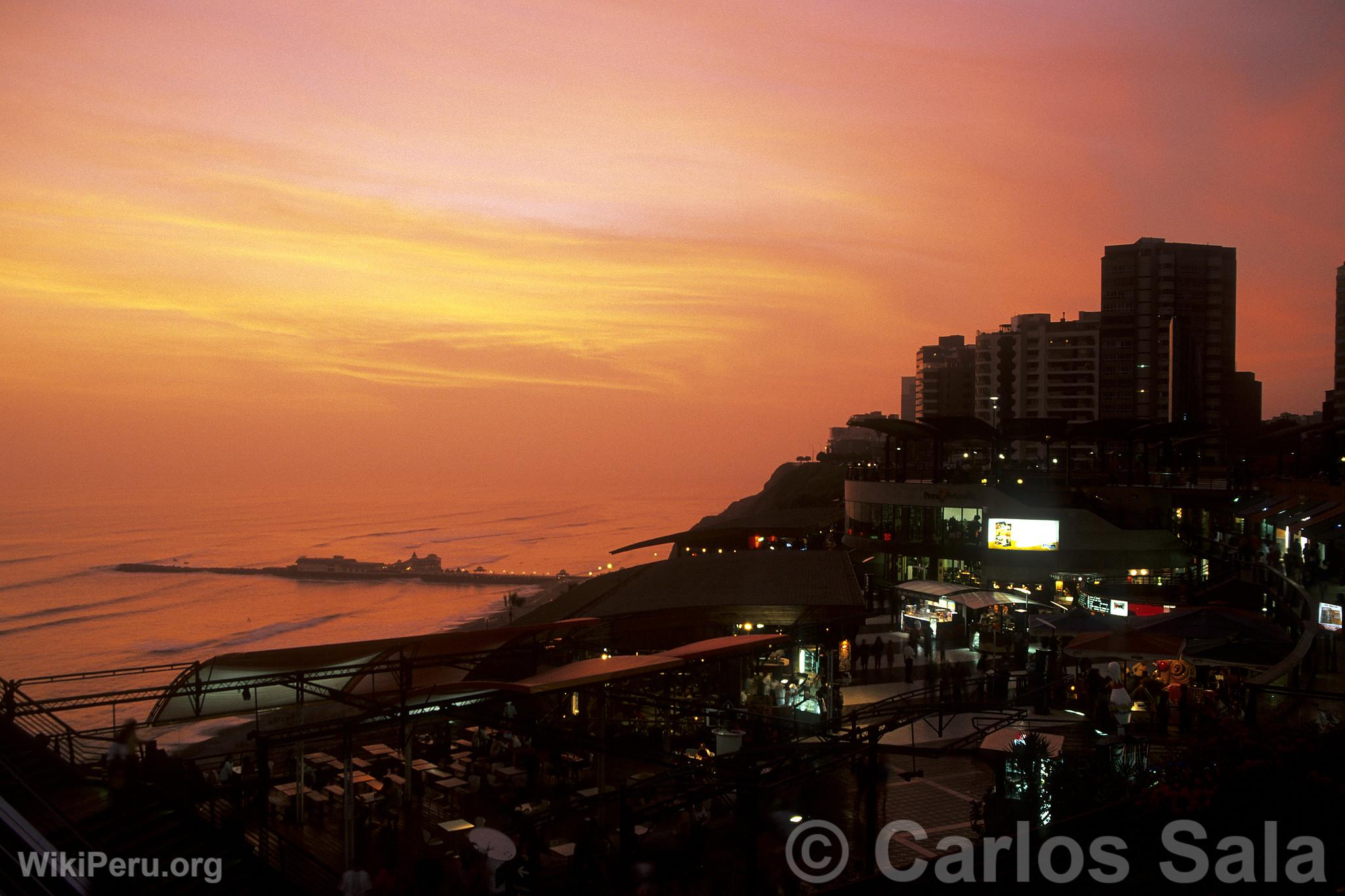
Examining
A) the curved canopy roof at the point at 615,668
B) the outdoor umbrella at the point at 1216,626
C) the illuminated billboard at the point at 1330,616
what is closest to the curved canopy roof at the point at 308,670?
the curved canopy roof at the point at 615,668

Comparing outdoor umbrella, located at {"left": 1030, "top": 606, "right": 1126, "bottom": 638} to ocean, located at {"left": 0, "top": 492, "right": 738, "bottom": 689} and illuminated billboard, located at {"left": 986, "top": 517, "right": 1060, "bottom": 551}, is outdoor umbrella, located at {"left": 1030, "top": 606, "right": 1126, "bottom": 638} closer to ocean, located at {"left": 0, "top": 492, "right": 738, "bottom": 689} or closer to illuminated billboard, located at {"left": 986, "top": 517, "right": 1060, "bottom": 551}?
illuminated billboard, located at {"left": 986, "top": 517, "right": 1060, "bottom": 551}

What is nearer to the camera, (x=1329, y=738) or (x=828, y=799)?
(x=1329, y=738)

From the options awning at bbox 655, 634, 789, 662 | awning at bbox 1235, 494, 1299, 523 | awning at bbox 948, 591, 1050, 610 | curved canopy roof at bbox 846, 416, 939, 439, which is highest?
curved canopy roof at bbox 846, 416, 939, 439

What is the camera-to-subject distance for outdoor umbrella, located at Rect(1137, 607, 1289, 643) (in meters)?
15.8

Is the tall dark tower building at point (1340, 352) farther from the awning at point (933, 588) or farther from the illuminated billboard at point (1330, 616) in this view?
the awning at point (933, 588)

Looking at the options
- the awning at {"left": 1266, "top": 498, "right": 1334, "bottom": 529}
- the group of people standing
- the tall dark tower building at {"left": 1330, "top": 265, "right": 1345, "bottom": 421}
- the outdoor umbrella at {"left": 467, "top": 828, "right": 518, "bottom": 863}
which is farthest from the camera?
the tall dark tower building at {"left": 1330, "top": 265, "right": 1345, "bottom": 421}

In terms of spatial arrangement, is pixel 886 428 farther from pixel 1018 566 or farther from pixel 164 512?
pixel 164 512

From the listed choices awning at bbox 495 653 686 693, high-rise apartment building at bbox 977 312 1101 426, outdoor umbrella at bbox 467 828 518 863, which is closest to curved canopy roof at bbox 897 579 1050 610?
awning at bbox 495 653 686 693

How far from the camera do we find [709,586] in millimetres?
20406

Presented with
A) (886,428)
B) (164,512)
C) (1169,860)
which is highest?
(886,428)

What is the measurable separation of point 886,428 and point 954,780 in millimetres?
29425

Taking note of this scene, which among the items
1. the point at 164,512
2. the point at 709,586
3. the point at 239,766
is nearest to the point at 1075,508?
the point at 709,586

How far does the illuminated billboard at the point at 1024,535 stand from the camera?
3472 centimetres

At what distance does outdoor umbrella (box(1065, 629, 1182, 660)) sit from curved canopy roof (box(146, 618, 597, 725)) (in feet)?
30.7
